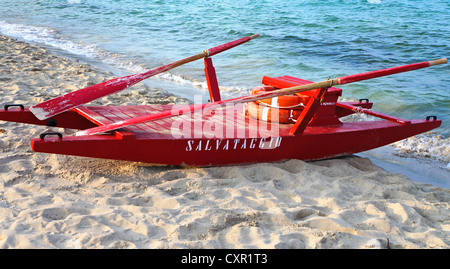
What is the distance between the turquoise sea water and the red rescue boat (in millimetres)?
1682

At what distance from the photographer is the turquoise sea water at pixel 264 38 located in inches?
316

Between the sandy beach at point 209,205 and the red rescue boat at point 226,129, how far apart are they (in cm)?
15

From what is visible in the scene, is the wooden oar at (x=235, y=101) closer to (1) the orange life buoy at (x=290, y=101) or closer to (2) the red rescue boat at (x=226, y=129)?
(2) the red rescue boat at (x=226, y=129)

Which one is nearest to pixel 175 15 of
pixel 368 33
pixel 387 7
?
pixel 368 33

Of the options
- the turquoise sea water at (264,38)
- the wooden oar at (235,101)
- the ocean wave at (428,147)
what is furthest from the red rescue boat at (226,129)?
the turquoise sea water at (264,38)

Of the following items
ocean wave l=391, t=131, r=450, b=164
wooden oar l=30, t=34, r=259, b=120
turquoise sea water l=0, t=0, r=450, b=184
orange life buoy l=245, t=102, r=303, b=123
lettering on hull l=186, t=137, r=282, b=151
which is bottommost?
ocean wave l=391, t=131, r=450, b=164

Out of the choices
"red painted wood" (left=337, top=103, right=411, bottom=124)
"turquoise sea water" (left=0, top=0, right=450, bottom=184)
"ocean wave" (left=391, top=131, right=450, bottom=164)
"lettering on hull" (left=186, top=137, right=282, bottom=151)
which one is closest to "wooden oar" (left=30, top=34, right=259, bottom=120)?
"lettering on hull" (left=186, top=137, right=282, bottom=151)

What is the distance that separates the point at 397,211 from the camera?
322 cm

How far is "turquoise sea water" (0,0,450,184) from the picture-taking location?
8.04 meters

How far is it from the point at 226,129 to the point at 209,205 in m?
1.08

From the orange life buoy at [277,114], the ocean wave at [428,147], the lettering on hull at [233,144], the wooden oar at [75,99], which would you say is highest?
the wooden oar at [75,99]

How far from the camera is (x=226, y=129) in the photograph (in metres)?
4.04

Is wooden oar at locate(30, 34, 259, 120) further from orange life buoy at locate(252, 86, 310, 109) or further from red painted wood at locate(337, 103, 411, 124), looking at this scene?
red painted wood at locate(337, 103, 411, 124)
